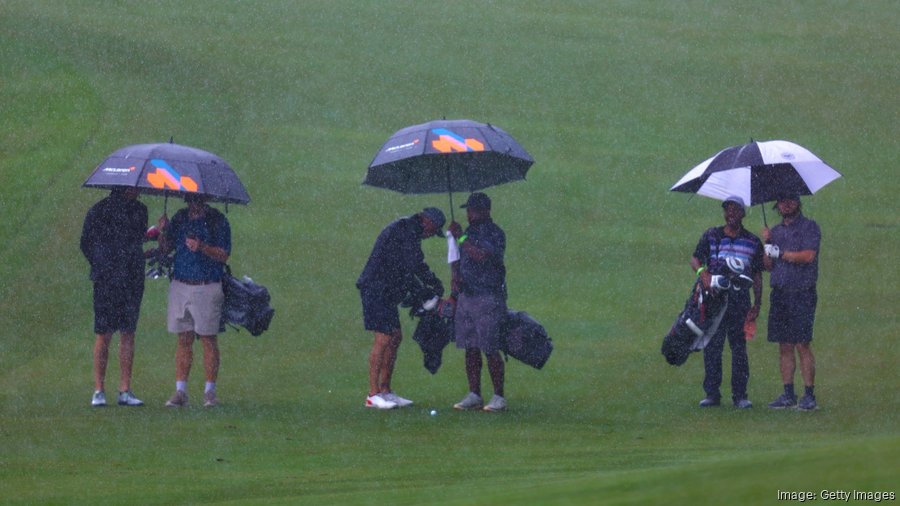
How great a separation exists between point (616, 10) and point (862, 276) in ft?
59.7

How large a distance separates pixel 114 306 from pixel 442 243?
8.09 m

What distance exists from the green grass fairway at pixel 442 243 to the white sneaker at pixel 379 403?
0.26 metres

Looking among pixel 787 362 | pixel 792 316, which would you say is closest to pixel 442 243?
pixel 787 362

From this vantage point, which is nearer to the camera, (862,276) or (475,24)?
(862,276)

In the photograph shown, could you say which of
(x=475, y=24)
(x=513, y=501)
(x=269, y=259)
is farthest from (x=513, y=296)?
(x=475, y=24)

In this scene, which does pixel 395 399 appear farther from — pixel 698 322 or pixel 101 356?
pixel 698 322

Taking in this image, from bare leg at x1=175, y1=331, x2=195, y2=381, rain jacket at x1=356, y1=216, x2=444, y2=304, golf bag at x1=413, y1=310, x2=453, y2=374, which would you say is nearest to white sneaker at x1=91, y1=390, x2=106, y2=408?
bare leg at x1=175, y1=331, x2=195, y2=381

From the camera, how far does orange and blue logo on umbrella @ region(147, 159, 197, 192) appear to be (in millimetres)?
11789

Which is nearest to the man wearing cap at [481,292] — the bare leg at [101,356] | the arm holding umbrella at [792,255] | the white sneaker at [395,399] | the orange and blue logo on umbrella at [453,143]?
the orange and blue logo on umbrella at [453,143]

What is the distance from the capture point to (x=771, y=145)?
12.6m

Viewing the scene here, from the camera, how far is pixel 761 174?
42.2 ft

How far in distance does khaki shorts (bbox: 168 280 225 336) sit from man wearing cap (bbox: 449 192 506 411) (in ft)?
6.51

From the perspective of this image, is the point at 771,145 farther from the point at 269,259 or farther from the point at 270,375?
the point at 269,259

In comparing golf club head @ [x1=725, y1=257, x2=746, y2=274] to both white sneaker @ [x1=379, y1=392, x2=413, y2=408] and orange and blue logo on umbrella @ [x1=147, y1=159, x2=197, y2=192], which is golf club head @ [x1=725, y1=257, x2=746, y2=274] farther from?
orange and blue logo on umbrella @ [x1=147, y1=159, x2=197, y2=192]
